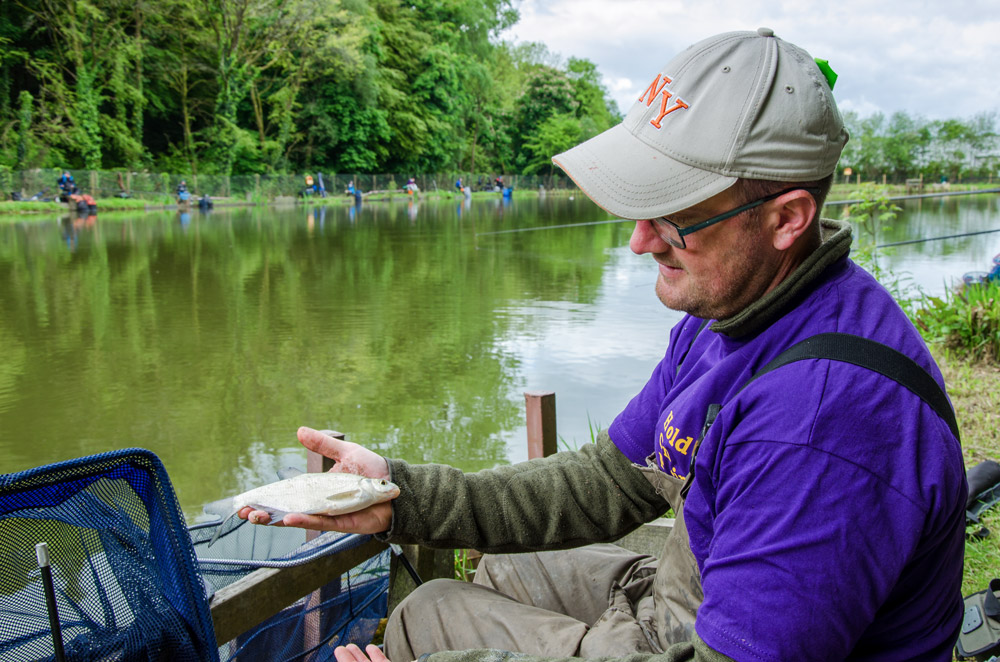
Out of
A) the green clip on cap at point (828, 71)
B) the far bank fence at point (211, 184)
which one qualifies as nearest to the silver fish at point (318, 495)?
the green clip on cap at point (828, 71)

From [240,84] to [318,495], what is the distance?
42031 millimetres

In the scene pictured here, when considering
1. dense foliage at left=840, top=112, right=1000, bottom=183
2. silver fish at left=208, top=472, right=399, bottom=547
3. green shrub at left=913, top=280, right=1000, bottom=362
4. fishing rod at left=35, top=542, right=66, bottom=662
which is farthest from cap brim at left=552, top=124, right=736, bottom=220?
dense foliage at left=840, top=112, right=1000, bottom=183

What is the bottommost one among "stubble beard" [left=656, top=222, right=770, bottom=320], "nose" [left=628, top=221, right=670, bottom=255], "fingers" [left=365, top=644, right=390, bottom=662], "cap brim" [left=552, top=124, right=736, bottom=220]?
"fingers" [left=365, top=644, right=390, bottom=662]

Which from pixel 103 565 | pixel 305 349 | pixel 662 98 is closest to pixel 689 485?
pixel 662 98

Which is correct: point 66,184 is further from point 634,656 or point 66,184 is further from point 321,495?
point 634,656

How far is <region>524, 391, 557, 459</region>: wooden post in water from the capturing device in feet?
10.5

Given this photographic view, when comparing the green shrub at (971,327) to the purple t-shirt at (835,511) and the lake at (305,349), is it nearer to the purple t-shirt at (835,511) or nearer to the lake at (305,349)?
the lake at (305,349)

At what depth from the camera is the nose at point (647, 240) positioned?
1.57 meters

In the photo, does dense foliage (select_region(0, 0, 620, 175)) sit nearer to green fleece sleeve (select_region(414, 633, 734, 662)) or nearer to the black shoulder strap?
green fleece sleeve (select_region(414, 633, 734, 662))

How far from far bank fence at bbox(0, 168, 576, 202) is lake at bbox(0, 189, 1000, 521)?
56.4 ft

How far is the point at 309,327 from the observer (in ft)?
29.2

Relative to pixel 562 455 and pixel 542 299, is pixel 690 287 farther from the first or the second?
pixel 542 299

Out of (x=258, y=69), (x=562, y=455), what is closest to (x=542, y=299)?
(x=562, y=455)

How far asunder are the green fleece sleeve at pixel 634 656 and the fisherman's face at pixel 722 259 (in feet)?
1.99
